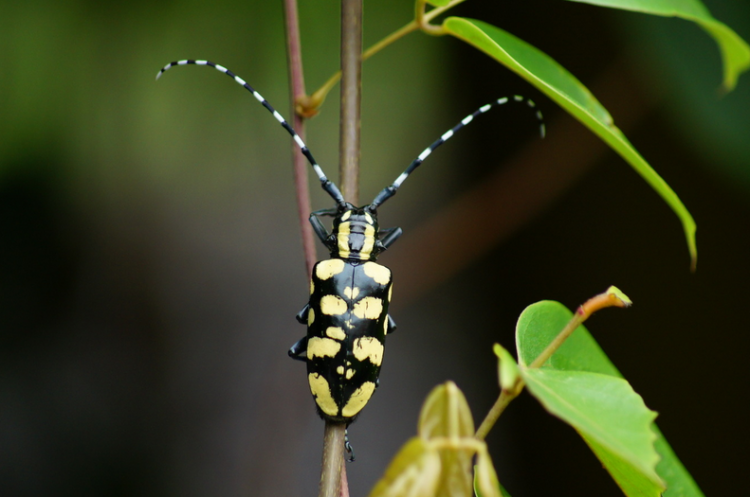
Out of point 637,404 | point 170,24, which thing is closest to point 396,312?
point 170,24

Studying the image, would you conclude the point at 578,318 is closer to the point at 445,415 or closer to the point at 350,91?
the point at 445,415

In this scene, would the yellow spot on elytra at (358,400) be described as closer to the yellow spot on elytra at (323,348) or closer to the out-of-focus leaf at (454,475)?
the yellow spot on elytra at (323,348)

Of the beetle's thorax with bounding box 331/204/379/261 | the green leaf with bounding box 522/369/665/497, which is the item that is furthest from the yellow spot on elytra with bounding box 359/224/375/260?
the green leaf with bounding box 522/369/665/497

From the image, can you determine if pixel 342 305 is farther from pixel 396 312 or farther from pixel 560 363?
pixel 396 312

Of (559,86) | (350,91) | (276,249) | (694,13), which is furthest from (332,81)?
(276,249)

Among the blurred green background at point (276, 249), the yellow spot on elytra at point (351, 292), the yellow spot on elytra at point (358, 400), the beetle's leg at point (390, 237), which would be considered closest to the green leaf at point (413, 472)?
the yellow spot on elytra at point (358, 400)

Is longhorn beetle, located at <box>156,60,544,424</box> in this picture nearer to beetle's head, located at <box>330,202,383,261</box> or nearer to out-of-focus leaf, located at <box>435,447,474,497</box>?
beetle's head, located at <box>330,202,383,261</box>
